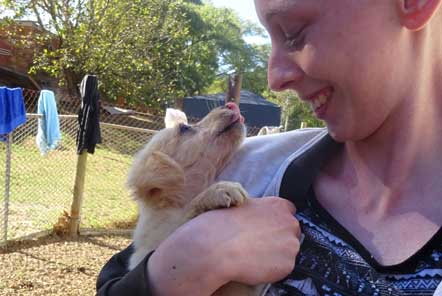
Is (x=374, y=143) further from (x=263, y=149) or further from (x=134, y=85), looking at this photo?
(x=134, y=85)

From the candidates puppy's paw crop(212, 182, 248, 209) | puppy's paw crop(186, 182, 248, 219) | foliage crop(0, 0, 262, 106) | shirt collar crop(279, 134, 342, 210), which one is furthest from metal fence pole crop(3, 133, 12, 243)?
foliage crop(0, 0, 262, 106)

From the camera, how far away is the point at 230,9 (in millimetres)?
33938

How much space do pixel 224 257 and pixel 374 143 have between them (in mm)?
510

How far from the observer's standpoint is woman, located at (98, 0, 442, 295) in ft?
3.42

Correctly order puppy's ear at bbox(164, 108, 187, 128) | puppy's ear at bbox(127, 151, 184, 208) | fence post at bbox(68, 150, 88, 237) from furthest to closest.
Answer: fence post at bbox(68, 150, 88, 237)
puppy's ear at bbox(164, 108, 187, 128)
puppy's ear at bbox(127, 151, 184, 208)

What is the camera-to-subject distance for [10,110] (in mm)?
5562

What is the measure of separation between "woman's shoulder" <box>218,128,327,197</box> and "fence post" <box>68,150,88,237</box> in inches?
220

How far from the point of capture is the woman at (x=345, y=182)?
1043 millimetres

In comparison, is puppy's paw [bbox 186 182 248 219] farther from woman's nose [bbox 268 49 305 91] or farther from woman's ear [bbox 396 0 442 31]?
woman's ear [bbox 396 0 442 31]

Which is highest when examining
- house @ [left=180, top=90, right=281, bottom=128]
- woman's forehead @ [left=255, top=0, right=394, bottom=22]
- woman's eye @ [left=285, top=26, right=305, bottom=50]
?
woman's forehead @ [left=255, top=0, right=394, bottom=22]

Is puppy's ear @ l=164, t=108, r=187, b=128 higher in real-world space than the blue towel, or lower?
higher

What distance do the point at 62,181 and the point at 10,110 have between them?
357 cm

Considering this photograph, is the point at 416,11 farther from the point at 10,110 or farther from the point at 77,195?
the point at 77,195

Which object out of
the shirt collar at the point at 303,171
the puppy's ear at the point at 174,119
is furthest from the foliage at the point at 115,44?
the shirt collar at the point at 303,171
